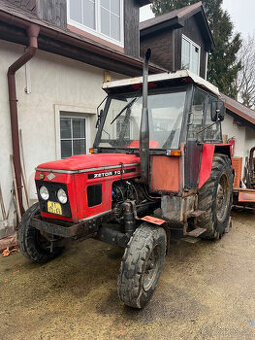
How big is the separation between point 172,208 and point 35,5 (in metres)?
4.01

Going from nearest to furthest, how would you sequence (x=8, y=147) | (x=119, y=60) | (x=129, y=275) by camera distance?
(x=129, y=275) < (x=8, y=147) < (x=119, y=60)

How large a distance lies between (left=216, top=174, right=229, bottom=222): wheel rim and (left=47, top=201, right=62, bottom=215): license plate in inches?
102

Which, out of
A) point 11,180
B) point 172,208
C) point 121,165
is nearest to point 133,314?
point 172,208

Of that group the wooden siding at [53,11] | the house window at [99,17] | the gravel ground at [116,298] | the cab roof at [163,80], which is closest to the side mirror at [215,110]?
the cab roof at [163,80]

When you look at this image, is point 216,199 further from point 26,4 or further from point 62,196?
point 26,4

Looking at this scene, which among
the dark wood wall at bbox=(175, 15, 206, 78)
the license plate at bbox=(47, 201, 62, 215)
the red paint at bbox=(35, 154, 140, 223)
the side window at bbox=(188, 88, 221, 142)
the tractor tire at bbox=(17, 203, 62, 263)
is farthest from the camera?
the dark wood wall at bbox=(175, 15, 206, 78)

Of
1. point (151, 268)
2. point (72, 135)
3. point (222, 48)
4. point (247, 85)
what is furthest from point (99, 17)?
point (247, 85)

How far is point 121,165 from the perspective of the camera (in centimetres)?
274

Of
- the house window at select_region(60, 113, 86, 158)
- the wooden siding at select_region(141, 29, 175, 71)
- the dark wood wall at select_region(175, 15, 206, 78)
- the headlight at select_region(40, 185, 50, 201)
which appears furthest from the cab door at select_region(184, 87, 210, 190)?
the dark wood wall at select_region(175, 15, 206, 78)

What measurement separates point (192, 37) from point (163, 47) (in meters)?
1.79

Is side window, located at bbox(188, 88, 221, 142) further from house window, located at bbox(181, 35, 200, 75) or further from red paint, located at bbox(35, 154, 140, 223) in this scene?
house window, located at bbox(181, 35, 200, 75)

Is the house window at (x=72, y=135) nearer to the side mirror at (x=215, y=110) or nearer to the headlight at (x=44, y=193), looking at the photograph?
the headlight at (x=44, y=193)

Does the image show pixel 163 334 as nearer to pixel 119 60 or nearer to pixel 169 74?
pixel 169 74

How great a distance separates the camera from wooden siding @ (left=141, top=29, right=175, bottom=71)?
818cm
